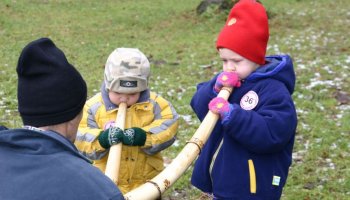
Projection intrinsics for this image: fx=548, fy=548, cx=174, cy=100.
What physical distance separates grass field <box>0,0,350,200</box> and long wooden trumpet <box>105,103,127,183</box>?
1989 millimetres

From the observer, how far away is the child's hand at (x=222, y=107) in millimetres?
3230

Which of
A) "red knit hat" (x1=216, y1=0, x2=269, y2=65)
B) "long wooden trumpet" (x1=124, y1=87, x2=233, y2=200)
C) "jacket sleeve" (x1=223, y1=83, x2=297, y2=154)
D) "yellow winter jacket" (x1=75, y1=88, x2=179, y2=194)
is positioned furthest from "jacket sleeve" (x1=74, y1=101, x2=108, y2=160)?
"red knit hat" (x1=216, y1=0, x2=269, y2=65)

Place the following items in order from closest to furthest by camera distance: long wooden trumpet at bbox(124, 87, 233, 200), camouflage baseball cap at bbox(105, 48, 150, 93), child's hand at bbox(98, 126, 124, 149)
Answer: long wooden trumpet at bbox(124, 87, 233, 200) → child's hand at bbox(98, 126, 124, 149) → camouflage baseball cap at bbox(105, 48, 150, 93)

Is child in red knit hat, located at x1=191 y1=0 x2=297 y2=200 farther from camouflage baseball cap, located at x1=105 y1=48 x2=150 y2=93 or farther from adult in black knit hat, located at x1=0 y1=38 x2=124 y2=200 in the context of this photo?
adult in black knit hat, located at x1=0 y1=38 x2=124 y2=200

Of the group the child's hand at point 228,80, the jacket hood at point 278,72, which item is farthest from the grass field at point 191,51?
the child's hand at point 228,80

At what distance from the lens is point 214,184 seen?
3.53 meters

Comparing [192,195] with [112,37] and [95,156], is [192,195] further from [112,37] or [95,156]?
[112,37]

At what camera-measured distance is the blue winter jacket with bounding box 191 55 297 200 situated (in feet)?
10.6

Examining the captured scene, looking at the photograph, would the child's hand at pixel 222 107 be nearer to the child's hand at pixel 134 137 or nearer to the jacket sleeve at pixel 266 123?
the jacket sleeve at pixel 266 123

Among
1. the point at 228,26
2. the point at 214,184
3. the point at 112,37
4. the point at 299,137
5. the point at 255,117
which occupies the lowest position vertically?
the point at 112,37

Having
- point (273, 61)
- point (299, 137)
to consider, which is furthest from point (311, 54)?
point (273, 61)

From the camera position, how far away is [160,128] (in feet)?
12.6

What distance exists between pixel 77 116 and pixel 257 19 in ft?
5.05

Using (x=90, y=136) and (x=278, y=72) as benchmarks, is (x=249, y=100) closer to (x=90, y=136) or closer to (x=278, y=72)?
(x=278, y=72)
